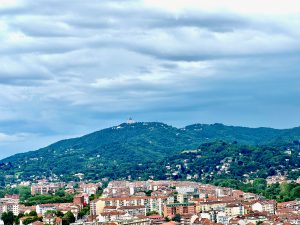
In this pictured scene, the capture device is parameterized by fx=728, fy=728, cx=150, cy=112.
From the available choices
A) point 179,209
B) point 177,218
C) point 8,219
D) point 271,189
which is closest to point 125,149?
point 271,189

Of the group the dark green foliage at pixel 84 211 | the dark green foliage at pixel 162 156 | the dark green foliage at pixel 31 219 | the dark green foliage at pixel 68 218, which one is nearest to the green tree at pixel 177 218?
the dark green foliage at pixel 68 218

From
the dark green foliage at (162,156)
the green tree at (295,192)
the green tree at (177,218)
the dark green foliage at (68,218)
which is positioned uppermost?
the dark green foliage at (162,156)

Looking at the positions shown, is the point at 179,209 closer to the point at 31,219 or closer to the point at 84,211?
the point at 84,211

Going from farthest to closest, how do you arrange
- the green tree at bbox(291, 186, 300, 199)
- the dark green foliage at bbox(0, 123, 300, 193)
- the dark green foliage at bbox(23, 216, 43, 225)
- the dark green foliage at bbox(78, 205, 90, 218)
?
the dark green foliage at bbox(0, 123, 300, 193)
the green tree at bbox(291, 186, 300, 199)
the dark green foliage at bbox(78, 205, 90, 218)
the dark green foliage at bbox(23, 216, 43, 225)

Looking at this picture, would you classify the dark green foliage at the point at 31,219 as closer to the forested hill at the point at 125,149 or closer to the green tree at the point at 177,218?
the green tree at the point at 177,218

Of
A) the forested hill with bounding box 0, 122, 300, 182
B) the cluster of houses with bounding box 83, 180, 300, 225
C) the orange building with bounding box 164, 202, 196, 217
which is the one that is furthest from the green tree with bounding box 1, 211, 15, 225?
the forested hill with bounding box 0, 122, 300, 182

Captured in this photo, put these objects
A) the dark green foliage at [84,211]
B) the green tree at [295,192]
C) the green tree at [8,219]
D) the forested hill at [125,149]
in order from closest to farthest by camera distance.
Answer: the green tree at [8,219], the dark green foliage at [84,211], the green tree at [295,192], the forested hill at [125,149]

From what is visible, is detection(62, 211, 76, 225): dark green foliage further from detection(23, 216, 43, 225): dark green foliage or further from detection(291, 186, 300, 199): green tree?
detection(291, 186, 300, 199): green tree
